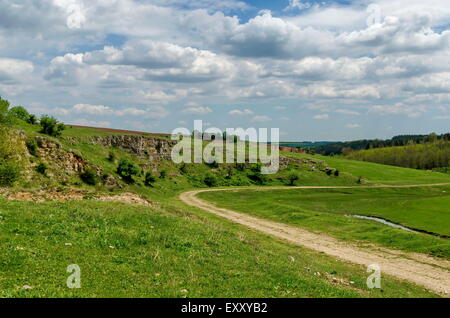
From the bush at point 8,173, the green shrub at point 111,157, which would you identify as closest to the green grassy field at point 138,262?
the bush at point 8,173

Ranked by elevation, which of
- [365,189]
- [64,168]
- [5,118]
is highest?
[5,118]

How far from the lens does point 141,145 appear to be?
94.2 m

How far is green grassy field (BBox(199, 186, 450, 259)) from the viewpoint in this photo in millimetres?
35500

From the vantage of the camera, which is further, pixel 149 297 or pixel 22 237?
pixel 22 237

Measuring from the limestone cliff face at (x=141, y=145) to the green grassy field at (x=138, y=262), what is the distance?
66.6m

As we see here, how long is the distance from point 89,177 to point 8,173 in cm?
2030

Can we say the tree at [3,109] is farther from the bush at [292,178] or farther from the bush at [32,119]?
the bush at [292,178]

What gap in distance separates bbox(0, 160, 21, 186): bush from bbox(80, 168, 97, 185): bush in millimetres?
18861

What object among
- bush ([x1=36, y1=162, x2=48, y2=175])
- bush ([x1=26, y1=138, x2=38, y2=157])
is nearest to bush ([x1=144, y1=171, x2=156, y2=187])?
bush ([x1=26, y1=138, x2=38, y2=157])

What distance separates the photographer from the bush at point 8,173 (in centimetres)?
3816
